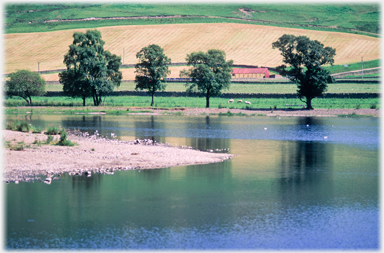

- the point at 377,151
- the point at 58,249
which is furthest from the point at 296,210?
the point at 377,151

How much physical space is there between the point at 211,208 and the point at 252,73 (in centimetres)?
11379

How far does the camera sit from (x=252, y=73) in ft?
433

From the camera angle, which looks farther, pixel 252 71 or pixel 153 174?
pixel 252 71

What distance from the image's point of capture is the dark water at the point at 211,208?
16.9 m

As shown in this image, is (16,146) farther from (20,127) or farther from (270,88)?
(270,88)

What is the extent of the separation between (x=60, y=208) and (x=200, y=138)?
26.1m

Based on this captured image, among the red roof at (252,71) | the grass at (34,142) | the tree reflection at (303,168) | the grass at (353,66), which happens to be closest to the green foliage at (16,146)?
the grass at (34,142)

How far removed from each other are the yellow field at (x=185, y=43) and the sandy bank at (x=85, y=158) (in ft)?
323

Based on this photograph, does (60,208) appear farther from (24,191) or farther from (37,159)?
(37,159)

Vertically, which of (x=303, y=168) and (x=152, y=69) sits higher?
(x=152, y=69)

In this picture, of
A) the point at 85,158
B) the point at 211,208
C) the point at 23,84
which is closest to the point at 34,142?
the point at 85,158

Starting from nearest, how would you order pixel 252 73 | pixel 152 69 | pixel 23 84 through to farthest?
1. pixel 152 69
2. pixel 23 84
3. pixel 252 73

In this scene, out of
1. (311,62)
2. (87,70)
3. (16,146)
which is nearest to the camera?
(16,146)

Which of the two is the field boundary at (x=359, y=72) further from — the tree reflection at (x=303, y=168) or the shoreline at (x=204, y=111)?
the tree reflection at (x=303, y=168)
